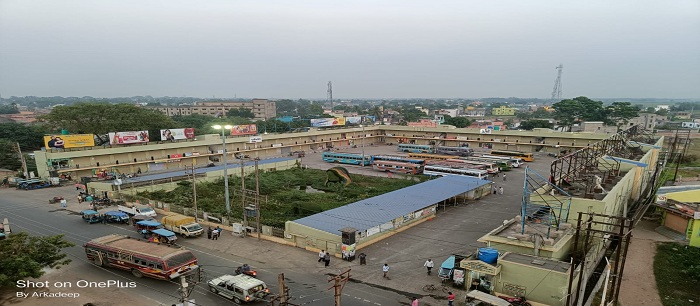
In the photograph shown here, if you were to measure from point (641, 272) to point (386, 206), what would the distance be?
16607 millimetres

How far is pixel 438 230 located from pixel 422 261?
6325 mm

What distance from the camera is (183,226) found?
26688 mm

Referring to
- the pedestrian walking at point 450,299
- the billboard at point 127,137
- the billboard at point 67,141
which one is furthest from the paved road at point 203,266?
the billboard at point 127,137

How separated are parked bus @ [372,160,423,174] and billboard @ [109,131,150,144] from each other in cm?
3329

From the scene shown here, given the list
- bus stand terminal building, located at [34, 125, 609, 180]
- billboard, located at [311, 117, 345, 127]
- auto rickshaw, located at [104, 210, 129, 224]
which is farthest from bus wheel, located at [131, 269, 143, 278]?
billboard, located at [311, 117, 345, 127]

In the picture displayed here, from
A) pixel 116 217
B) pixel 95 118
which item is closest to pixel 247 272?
pixel 116 217

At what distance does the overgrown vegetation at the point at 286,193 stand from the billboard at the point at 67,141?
668 inches

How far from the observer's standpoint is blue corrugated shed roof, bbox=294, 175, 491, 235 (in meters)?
25.8

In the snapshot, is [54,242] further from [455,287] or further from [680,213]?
[680,213]

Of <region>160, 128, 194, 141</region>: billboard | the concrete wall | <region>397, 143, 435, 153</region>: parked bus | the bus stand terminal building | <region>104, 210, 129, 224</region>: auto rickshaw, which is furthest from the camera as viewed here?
<region>397, 143, 435, 153</region>: parked bus

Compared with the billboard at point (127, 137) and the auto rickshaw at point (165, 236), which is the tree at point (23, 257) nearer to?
the auto rickshaw at point (165, 236)

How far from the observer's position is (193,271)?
20.0 metres

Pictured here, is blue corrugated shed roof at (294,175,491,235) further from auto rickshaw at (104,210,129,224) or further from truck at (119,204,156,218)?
auto rickshaw at (104,210,129,224)

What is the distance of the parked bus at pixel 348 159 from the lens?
59719 millimetres
